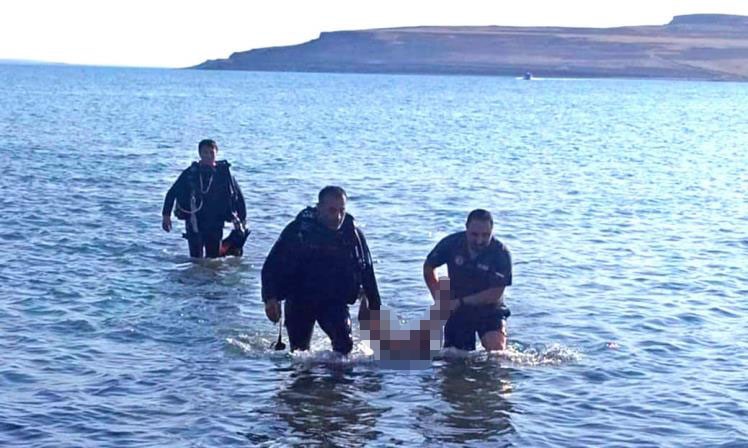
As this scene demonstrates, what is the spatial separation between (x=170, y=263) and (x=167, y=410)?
25.3 ft

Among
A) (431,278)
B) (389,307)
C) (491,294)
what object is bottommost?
(389,307)

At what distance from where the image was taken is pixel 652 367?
1270 centimetres

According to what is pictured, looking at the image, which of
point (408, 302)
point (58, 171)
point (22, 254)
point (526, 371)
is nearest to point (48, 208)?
point (22, 254)

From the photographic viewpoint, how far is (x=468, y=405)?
1105cm

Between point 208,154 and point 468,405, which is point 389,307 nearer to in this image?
point 208,154

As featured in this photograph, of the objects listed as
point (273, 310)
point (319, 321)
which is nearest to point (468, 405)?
point (319, 321)

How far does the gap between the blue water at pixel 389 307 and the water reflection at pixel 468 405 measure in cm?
3

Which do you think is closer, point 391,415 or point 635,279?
point 391,415

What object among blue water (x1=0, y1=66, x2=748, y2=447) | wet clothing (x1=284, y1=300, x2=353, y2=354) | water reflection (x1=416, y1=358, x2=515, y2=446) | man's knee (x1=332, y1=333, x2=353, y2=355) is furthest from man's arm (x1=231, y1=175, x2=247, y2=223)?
water reflection (x1=416, y1=358, x2=515, y2=446)

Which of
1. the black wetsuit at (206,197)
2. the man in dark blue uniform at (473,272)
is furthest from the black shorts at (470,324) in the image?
the black wetsuit at (206,197)

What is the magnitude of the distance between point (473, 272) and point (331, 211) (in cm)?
176

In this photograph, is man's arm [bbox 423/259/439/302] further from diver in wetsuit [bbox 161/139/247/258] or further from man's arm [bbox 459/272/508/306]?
diver in wetsuit [bbox 161/139/247/258]

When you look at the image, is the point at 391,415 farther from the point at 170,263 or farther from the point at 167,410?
the point at 170,263

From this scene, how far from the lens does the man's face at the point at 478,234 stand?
1180cm
